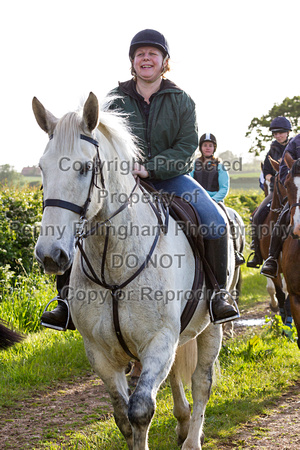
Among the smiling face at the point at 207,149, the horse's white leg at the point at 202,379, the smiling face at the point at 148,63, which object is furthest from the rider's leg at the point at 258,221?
the smiling face at the point at 148,63

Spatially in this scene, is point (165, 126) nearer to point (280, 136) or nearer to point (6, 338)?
point (6, 338)

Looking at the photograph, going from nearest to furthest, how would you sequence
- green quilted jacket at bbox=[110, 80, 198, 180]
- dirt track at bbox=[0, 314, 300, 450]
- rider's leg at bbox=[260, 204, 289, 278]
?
green quilted jacket at bbox=[110, 80, 198, 180] → dirt track at bbox=[0, 314, 300, 450] → rider's leg at bbox=[260, 204, 289, 278]

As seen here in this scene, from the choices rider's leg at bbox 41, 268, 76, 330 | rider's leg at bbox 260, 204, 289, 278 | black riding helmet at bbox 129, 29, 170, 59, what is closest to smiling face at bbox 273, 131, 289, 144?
rider's leg at bbox 260, 204, 289, 278

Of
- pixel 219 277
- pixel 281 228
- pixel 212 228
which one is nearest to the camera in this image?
pixel 212 228

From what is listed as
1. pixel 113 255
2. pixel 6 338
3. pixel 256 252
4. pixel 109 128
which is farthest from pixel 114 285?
pixel 256 252

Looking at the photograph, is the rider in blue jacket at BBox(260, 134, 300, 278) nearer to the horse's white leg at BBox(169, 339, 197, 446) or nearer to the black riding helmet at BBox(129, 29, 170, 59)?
the black riding helmet at BBox(129, 29, 170, 59)

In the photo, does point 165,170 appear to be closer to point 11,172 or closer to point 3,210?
point 3,210

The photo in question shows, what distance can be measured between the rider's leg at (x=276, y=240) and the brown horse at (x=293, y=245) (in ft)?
1.55

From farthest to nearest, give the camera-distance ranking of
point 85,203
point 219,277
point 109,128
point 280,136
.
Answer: point 280,136
point 219,277
point 109,128
point 85,203

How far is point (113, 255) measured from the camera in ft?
11.1

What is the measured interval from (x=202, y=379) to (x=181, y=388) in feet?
0.70

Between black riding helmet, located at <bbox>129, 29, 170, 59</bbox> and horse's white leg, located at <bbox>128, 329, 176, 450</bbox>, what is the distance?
7.73 ft

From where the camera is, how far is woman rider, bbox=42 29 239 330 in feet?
13.6

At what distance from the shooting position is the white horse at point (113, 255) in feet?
9.22
